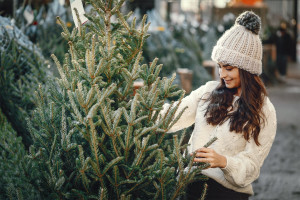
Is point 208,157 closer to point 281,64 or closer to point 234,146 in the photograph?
point 234,146

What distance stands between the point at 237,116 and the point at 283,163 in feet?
13.1

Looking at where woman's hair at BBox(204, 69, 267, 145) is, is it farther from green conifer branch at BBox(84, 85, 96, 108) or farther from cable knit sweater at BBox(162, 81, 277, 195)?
green conifer branch at BBox(84, 85, 96, 108)

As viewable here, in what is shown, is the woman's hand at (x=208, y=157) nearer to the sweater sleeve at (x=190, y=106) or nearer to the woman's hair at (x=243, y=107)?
the woman's hair at (x=243, y=107)

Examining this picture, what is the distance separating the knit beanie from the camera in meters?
2.65

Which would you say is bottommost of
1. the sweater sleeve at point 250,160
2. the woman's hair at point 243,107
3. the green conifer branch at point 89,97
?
the sweater sleeve at point 250,160

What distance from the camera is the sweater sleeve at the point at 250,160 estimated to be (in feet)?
7.85

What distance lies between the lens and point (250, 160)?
2.46 meters

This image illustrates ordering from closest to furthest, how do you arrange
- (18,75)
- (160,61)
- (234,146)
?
1. (234,146)
2. (18,75)
3. (160,61)

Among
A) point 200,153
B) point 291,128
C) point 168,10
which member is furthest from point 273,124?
point 168,10

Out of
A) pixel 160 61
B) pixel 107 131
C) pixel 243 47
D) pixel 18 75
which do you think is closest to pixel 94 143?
pixel 107 131

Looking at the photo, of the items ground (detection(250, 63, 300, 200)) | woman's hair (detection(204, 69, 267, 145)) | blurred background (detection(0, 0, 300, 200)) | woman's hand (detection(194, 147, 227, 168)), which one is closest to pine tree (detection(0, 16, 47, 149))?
blurred background (detection(0, 0, 300, 200))

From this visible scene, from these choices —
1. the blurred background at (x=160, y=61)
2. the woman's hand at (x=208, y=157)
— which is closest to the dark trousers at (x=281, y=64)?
the blurred background at (x=160, y=61)

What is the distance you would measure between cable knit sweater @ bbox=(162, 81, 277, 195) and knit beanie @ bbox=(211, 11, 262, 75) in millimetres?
208

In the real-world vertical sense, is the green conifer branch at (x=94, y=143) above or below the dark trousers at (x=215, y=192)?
above
